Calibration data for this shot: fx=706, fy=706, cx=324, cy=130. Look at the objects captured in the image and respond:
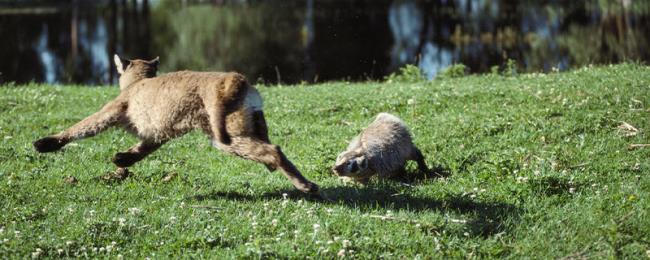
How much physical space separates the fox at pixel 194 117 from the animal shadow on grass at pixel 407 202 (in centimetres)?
71

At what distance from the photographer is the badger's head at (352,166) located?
801cm

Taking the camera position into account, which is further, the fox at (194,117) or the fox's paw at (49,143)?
Result: the fox's paw at (49,143)

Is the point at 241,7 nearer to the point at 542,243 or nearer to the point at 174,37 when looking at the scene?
the point at 174,37

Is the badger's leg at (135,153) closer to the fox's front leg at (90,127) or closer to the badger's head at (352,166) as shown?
the fox's front leg at (90,127)

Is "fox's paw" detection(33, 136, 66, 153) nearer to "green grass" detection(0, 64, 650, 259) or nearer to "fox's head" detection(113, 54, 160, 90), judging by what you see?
"green grass" detection(0, 64, 650, 259)

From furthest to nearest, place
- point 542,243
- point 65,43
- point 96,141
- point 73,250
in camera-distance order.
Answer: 1. point 65,43
2. point 96,141
3. point 542,243
4. point 73,250

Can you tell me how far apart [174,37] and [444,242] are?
28636mm

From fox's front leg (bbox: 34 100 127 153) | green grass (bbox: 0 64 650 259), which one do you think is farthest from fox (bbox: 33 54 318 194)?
green grass (bbox: 0 64 650 259)

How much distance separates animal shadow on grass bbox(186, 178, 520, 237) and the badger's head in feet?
0.97

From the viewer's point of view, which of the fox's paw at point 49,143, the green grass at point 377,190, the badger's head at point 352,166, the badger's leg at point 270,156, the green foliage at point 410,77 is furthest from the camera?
the green foliage at point 410,77

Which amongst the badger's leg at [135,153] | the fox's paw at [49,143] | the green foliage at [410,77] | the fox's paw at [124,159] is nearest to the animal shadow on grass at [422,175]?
the badger's leg at [135,153]

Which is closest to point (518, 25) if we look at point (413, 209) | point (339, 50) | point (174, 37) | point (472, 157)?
point (339, 50)

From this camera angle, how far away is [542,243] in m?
6.07

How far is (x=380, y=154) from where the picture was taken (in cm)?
838
